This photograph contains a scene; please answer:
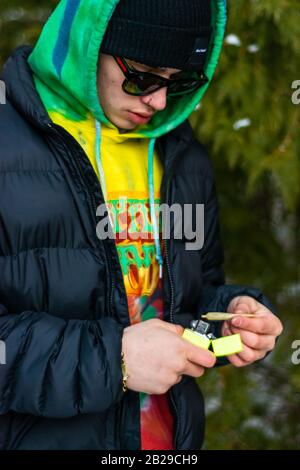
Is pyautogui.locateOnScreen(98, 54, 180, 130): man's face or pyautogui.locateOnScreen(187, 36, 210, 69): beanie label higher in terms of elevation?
pyautogui.locateOnScreen(187, 36, 210, 69): beanie label

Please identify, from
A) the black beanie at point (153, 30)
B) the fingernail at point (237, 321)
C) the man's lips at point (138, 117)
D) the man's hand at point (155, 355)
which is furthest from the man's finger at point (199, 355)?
the black beanie at point (153, 30)

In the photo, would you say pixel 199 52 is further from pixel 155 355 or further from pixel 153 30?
pixel 155 355

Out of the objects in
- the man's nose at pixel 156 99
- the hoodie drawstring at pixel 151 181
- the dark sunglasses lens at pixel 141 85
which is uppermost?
the dark sunglasses lens at pixel 141 85

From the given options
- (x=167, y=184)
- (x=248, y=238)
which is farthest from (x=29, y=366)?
(x=248, y=238)

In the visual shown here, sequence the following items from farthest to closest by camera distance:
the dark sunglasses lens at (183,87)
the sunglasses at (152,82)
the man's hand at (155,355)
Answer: the dark sunglasses lens at (183,87), the sunglasses at (152,82), the man's hand at (155,355)

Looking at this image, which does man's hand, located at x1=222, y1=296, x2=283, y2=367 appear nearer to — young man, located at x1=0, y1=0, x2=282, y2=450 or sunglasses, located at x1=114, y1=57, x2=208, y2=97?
young man, located at x1=0, y1=0, x2=282, y2=450

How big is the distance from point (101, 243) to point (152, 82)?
47 centimetres

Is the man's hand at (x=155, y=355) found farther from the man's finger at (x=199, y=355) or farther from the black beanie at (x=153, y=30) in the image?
the black beanie at (x=153, y=30)

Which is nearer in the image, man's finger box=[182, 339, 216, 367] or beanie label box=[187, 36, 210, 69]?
man's finger box=[182, 339, 216, 367]

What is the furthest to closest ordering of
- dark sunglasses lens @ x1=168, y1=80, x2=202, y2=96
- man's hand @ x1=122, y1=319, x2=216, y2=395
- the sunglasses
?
dark sunglasses lens @ x1=168, y1=80, x2=202, y2=96 < the sunglasses < man's hand @ x1=122, y1=319, x2=216, y2=395

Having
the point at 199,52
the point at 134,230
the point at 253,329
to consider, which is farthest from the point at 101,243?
the point at 199,52

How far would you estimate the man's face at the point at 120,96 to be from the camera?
171 centimetres

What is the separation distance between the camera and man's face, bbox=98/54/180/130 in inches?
67.2

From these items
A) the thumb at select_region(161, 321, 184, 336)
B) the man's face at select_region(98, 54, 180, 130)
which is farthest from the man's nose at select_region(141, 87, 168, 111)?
the thumb at select_region(161, 321, 184, 336)
